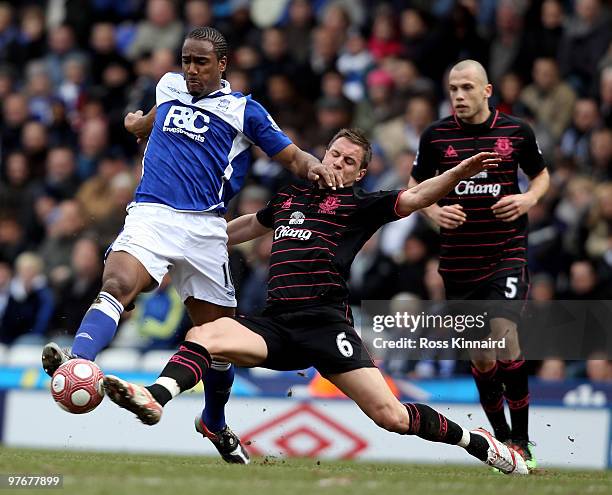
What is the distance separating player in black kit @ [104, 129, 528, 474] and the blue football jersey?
520mm

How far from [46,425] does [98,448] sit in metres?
0.76

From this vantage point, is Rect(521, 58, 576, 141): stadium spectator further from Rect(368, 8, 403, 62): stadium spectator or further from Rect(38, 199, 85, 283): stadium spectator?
Rect(38, 199, 85, 283): stadium spectator

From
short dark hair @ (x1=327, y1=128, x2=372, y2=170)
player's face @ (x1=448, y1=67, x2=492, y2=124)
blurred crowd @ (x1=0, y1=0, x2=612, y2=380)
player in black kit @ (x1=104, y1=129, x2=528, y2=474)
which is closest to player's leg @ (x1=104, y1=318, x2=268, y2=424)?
player in black kit @ (x1=104, y1=129, x2=528, y2=474)

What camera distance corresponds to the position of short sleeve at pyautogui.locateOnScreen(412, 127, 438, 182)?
9359 mm

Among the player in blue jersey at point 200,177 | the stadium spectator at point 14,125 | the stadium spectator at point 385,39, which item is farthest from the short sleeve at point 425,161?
the stadium spectator at point 14,125

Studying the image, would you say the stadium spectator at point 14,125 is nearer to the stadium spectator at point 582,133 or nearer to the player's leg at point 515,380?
the stadium spectator at point 582,133

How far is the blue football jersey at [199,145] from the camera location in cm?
843

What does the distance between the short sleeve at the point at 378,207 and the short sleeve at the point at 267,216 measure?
63 cm

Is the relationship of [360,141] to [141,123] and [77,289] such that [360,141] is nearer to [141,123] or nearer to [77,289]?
[141,123]

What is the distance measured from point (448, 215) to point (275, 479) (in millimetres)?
2594

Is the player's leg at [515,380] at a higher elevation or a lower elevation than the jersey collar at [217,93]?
lower

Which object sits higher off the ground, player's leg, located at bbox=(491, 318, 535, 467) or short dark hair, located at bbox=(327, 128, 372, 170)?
short dark hair, located at bbox=(327, 128, 372, 170)

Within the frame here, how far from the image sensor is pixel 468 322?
9391mm

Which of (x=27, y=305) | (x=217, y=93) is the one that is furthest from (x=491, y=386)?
(x=27, y=305)
